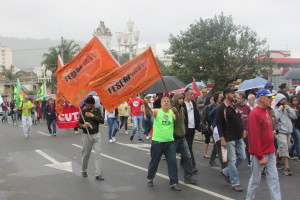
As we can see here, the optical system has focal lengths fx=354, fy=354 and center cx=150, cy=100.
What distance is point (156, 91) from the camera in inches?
431

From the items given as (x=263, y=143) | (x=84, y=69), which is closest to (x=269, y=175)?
(x=263, y=143)

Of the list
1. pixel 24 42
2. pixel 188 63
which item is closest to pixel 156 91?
pixel 188 63

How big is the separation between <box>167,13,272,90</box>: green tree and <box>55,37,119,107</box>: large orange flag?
21353 millimetres

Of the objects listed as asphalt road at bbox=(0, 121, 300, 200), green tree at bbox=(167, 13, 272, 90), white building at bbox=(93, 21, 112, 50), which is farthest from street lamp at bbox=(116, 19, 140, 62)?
white building at bbox=(93, 21, 112, 50)

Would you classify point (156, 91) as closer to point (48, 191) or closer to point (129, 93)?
point (129, 93)

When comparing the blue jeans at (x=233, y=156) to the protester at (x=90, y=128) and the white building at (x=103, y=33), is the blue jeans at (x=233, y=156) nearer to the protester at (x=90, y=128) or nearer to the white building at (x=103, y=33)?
the protester at (x=90, y=128)

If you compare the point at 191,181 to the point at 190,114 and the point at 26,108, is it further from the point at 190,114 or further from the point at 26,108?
the point at 26,108

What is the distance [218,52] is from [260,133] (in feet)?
77.6

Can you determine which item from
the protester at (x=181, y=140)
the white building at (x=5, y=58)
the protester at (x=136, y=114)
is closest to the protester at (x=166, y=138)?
the protester at (x=181, y=140)

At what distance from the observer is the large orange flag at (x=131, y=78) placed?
20.7 ft

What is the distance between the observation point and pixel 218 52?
91.8ft

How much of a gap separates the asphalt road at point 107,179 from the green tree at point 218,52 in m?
18.1

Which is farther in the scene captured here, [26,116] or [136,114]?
[26,116]

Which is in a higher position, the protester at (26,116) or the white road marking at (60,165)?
the protester at (26,116)
